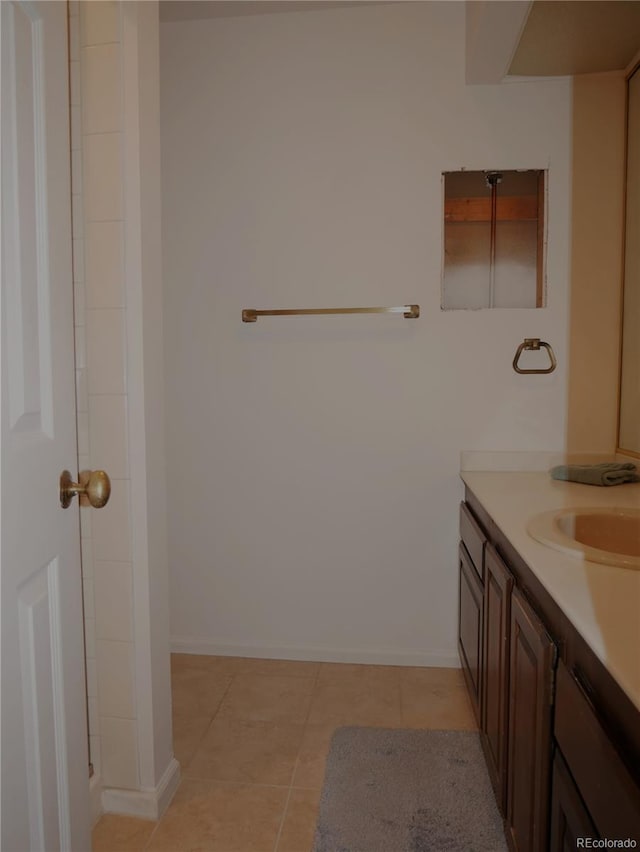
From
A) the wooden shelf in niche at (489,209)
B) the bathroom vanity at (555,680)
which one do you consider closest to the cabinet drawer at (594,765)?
the bathroom vanity at (555,680)

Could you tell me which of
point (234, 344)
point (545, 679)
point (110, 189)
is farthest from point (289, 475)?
point (545, 679)

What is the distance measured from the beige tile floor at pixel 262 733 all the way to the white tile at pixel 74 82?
186 centimetres

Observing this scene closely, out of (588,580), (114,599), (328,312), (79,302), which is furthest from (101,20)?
(588,580)

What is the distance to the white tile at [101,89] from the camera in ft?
4.59

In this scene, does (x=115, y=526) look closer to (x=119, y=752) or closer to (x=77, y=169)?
(x=119, y=752)

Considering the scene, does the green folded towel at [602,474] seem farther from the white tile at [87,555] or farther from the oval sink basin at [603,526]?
the white tile at [87,555]

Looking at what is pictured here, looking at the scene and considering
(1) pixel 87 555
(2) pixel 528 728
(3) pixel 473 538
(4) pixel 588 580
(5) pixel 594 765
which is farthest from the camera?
(3) pixel 473 538

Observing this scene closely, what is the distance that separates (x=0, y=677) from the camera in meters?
0.72

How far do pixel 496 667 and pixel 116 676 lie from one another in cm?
98

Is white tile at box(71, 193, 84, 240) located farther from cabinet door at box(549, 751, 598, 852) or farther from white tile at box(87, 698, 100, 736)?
cabinet door at box(549, 751, 598, 852)

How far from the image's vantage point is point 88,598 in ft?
4.96

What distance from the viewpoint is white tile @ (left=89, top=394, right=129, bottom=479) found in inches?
57.7

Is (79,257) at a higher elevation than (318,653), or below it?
higher

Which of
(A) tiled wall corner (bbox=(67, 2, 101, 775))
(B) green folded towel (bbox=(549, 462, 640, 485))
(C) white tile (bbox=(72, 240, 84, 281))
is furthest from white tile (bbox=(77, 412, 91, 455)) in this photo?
(B) green folded towel (bbox=(549, 462, 640, 485))
